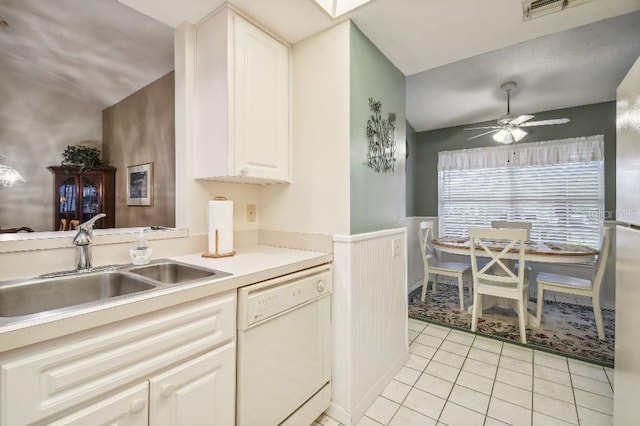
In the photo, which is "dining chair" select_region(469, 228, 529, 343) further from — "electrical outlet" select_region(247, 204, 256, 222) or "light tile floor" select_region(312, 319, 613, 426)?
"electrical outlet" select_region(247, 204, 256, 222)

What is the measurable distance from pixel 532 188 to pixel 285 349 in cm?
424

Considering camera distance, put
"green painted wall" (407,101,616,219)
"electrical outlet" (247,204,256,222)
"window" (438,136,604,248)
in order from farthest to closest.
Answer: "window" (438,136,604,248) → "green painted wall" (407,101,616,219) → "electrical outlet" (247,204,256,222)

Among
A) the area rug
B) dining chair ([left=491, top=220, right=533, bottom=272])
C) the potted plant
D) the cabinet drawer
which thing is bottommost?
the area rug

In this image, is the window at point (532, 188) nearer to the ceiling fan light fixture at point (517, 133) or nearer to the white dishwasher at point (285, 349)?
the ceiling fan light fixture at point (517, 133)

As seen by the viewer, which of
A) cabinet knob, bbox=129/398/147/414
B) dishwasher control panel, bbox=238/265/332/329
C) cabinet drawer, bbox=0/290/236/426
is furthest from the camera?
dishwasher control panel, bbox=238/265/332/329

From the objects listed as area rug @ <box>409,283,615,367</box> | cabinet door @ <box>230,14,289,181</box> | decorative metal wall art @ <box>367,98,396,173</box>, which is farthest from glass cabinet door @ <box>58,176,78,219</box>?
area rug @ <box>409,283,615,367</box>

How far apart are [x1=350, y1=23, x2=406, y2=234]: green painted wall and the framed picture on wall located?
227cm

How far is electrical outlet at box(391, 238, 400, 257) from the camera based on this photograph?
2.01 metres

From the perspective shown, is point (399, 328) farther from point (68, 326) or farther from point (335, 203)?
point (68, 326)

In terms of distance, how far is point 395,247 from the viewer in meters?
2.05

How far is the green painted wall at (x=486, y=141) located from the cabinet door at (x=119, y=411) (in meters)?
4.27

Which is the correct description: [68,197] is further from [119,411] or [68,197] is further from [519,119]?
[519,119]

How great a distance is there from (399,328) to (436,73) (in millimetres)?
2681

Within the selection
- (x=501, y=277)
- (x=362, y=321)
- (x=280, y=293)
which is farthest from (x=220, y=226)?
(x=501, y=277)
